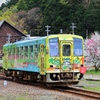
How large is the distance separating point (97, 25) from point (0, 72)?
146 ft

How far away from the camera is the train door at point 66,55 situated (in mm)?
19594

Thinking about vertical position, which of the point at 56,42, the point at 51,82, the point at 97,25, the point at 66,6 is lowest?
the point at 51,82

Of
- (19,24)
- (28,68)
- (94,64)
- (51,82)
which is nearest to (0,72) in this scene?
(94,64)

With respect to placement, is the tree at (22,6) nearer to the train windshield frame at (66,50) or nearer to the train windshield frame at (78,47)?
the train windshield frame at (78,47)

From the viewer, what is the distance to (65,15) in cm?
8844

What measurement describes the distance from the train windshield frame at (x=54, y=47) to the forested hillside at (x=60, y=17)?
62843mm

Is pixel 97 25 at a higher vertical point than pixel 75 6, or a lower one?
lower

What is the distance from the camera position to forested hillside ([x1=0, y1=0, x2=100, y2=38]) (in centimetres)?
8388

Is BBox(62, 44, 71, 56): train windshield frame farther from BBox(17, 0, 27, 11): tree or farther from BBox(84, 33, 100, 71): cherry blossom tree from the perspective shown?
BBox(17, 0, 27, 11): tree

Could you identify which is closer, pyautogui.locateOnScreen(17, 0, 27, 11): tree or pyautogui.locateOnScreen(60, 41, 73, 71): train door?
pyautogui.locateOnScreen(60, 41, 73, 71): train door

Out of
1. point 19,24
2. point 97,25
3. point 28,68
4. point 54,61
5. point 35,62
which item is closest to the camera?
point 54,61

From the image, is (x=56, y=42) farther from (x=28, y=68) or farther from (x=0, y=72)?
(x=0, y=72)

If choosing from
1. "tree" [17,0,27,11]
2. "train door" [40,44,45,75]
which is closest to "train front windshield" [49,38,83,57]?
"train door" [40,44,45,75]

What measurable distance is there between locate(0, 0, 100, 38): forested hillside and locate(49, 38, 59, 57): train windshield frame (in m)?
62.8
